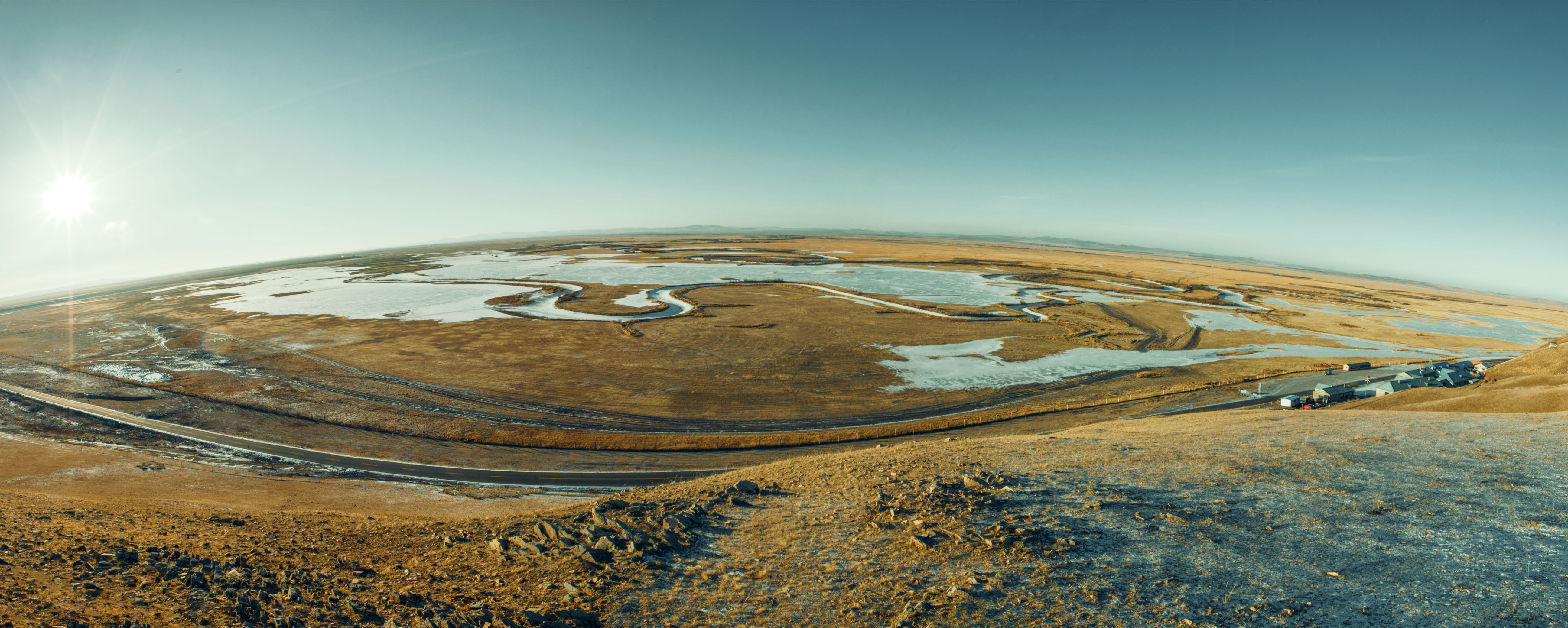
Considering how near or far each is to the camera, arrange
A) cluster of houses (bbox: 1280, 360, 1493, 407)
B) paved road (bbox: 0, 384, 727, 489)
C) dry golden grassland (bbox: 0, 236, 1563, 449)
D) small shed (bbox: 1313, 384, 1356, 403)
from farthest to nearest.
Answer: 1. small shed (bbox: 1313, 384, 1356, 403)
2. cluster of houses (bbox: 1280, 360, 1493, 407)
3. dry golden grassland (bbox: 0, 236, 1563, 449)
4. paved road (bbox: 0, 384, 727, 489)

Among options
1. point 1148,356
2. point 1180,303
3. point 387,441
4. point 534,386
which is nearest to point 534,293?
point 534,386

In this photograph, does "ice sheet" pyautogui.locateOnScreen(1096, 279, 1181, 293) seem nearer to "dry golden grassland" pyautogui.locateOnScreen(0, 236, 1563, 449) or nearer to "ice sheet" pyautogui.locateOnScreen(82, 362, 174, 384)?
"dry golden grassland" pyautogui.locateOnScreen(0, 236, 1563, 449)

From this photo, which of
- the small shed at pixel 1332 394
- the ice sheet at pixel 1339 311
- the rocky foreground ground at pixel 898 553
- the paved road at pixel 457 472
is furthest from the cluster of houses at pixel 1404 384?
the ice sheet at pixel 1339 311

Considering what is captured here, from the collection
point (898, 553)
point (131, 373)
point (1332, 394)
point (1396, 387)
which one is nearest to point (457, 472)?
point (898, 553)

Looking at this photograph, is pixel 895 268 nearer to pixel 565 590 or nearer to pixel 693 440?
pixel 693 440

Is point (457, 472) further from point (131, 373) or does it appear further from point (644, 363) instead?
point (131, 373)

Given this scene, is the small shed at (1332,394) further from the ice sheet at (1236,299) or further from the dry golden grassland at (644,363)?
the ice sheet at (1236,299)

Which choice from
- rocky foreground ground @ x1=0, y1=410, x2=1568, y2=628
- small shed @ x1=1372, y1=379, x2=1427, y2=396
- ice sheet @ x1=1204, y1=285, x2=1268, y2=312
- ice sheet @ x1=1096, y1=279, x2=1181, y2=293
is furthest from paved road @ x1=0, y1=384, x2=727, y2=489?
ice sheet @ x1=1096, y1=279, x2=1181, y2=293

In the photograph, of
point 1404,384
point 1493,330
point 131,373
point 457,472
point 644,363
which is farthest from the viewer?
point 1493,330
